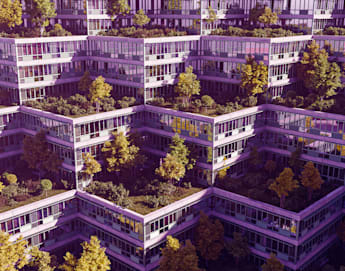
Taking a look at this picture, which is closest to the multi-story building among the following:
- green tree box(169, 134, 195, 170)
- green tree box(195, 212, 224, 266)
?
green tree box(195, 212, 224, 266)

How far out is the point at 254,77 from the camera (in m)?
66.2

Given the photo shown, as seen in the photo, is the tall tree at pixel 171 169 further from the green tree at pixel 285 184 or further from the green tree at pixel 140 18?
the green tree at pixel 140 18

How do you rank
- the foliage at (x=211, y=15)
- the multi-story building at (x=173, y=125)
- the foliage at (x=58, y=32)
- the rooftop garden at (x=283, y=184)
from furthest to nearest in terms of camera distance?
the foliage at (x=211, y=15)
the foliage at (x=58, y=32)
the multi-story building at (x=173, y=125)
the rooftop garden at (x=283, y=184)

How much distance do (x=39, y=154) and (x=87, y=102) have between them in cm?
1051

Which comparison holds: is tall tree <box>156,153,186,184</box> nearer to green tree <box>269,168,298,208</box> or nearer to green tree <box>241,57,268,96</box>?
green tree <box>269,168,298,208</box>

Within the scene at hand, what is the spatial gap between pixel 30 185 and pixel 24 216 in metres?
6.69

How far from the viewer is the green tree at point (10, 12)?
73812 mm

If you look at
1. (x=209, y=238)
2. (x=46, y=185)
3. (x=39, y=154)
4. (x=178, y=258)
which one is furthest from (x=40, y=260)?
(x=209, y=238)

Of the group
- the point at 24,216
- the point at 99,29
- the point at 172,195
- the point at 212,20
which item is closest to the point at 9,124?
the point at 24,216

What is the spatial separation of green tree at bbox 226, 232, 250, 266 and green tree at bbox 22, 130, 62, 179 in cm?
2552

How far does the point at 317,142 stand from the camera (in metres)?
63.4

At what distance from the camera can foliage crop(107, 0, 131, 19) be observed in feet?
254

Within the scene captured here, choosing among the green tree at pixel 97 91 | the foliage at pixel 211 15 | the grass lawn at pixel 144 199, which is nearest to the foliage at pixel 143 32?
the foliage at pixel 211 15

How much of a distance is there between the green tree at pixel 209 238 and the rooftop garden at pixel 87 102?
69.5ft
